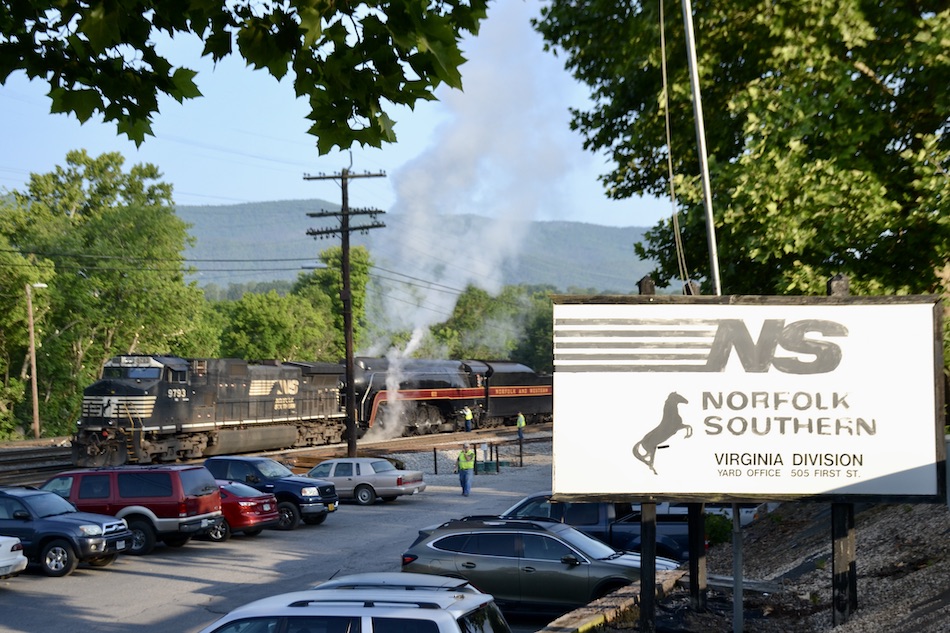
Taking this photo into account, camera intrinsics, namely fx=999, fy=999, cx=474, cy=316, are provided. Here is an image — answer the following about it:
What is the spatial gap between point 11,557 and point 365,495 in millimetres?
14676

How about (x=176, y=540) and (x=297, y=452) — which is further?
(x=297, y=452)

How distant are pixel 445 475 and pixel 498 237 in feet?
268

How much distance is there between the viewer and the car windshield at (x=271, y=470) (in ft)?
85.1

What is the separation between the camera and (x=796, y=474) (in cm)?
1120

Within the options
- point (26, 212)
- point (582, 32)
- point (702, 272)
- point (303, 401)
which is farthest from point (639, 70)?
point (26, 212)

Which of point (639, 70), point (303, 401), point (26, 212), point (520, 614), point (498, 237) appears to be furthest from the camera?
point (498, 237)

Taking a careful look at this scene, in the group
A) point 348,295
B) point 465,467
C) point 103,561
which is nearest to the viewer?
point 103,561

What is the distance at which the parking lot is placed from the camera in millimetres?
15016

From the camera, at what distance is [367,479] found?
99.6 ft

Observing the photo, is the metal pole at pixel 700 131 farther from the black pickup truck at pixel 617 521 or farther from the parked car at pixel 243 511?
the parked car at pixel 243 511

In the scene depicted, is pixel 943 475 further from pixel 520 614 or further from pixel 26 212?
pixel 26 212

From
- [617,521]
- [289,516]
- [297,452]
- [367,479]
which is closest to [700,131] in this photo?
[617,521]

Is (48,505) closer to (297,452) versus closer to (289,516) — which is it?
(289,516)

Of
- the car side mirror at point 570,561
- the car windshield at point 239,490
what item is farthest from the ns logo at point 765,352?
the car windshield at point 239,490
